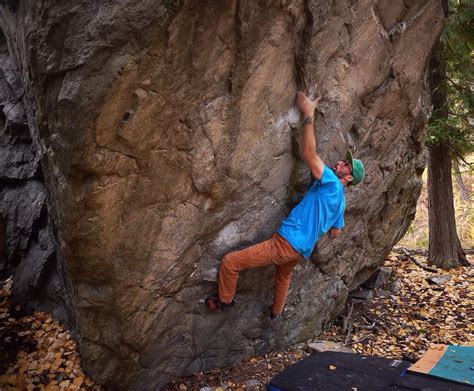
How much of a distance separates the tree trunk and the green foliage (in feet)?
1.81

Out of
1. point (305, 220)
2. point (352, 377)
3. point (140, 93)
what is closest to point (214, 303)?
point (305, 220)

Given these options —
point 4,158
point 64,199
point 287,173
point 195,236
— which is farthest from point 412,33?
point 4,158

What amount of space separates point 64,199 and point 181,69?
1625mm

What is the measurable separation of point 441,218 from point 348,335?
4.60 meters

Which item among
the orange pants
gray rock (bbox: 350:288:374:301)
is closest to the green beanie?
the orange pants

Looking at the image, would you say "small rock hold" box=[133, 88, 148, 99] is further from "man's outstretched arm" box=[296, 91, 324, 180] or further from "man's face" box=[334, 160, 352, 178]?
"man's face" box=[334, 160, 352, 178]

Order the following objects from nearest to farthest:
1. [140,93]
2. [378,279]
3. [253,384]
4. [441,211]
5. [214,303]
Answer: [140,93], [214,303], [253,384], [378,279], [441,211]

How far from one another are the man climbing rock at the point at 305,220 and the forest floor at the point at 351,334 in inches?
48.5

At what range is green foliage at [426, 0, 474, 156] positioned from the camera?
26.6ft

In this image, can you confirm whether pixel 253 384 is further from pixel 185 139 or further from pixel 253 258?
pixel 185 139

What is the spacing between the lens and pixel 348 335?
689 centimetres

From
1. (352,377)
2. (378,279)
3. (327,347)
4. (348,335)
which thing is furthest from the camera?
(378,279)

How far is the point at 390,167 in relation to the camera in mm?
6887

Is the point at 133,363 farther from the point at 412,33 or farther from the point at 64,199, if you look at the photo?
the point at 412,33
